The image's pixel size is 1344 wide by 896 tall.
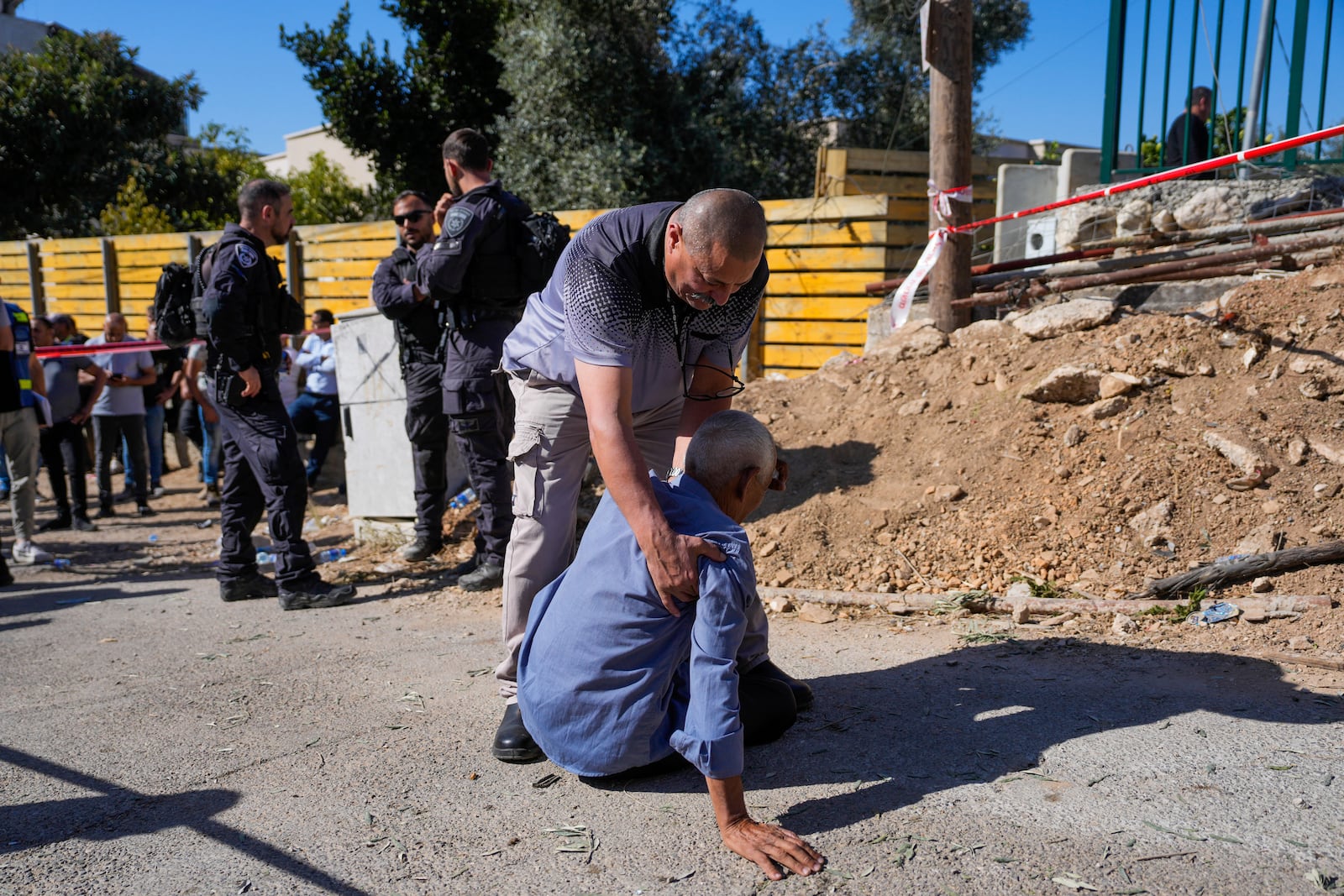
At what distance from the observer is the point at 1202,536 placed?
422 cm

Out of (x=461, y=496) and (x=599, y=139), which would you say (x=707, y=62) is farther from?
(x=461, y=496)

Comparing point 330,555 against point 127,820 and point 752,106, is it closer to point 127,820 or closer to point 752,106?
point 127,820

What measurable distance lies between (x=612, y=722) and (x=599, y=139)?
41.4 ft

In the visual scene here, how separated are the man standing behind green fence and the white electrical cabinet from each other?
19.0 feet

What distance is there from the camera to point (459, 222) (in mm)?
4711

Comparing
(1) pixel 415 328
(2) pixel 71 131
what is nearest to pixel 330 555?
(1) pixel 415 328

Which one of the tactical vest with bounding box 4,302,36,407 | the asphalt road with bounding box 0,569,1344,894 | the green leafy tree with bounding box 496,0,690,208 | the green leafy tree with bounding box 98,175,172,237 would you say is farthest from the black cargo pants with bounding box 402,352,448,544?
the green leafy tree with bounding box 98,175,172,237

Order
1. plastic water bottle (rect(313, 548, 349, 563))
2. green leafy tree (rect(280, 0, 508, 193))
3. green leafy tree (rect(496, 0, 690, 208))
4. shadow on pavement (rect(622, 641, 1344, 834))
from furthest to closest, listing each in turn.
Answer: green leafy tree (rect(280, 0, 508, 193)) < green leafy tree (rect(496, 0, 690, 208)) < plastic water bottle (rect(313, 548, 349, 563)) < shadow on pavement (rect(622, 641, 1344, 834))

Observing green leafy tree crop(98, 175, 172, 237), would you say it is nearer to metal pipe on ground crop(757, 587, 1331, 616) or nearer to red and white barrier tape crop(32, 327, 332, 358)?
red and white barrier tape crop(32, 327, 332, 358)

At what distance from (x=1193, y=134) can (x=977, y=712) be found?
608 cm

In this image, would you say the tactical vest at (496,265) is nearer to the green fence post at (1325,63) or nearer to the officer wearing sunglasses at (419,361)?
the officer wearing sunglasses at (419,361)

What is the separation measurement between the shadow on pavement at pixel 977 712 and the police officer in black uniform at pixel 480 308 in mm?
2288

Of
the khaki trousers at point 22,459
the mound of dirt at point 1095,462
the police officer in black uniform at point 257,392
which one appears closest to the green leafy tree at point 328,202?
the khaki trousers at point 22,459

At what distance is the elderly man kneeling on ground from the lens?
2.24 meters
